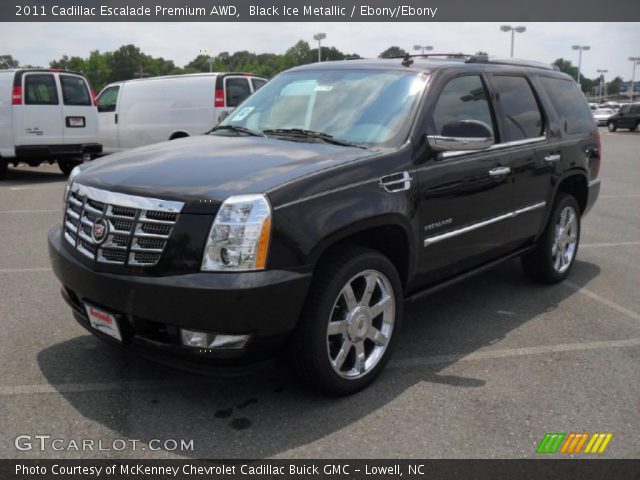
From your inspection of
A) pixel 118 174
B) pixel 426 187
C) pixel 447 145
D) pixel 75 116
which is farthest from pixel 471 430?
pixel 75 116

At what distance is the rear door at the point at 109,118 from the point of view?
15.3 meters

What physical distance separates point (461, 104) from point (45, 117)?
1092 cm

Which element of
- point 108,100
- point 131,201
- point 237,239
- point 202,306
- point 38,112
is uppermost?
point 108,100

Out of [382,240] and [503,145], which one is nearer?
[382,240]

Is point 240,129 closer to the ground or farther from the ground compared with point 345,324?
farther from the ground

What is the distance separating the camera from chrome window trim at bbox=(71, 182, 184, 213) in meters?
3.03

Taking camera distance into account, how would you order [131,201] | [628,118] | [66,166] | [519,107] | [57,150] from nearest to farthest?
[131,201], [519,107], [57,150], [66,166], [628,118]

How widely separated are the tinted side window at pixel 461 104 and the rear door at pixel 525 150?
19cm

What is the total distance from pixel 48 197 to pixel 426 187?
8578mm

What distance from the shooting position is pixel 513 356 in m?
4.13

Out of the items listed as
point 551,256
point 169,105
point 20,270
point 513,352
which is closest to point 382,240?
point 513,352

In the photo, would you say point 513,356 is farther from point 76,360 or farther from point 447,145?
point 76,360

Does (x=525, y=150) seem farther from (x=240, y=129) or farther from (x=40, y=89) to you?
(x=40, y=89)

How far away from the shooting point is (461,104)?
4363 mm
